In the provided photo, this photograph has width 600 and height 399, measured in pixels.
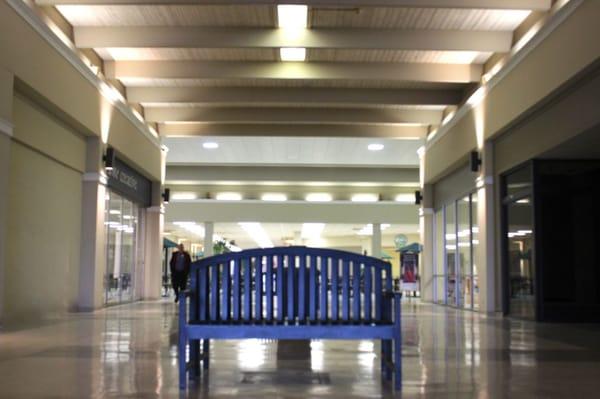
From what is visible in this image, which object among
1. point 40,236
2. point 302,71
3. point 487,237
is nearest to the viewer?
point 40,236

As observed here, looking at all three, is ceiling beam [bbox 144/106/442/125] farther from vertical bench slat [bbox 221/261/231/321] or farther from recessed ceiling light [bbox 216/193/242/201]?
vertical bench slat [bbox 221/261/231/321]

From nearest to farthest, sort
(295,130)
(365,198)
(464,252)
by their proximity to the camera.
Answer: (464,252) → (295,130) → (365,198)

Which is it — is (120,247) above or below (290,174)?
below

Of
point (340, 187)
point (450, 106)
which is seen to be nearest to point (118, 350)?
point (450, 106)

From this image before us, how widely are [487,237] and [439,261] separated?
241 inches

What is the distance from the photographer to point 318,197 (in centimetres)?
2775

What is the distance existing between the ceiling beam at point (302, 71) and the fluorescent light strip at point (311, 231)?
1895 cm

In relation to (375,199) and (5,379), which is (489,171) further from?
(375,199)

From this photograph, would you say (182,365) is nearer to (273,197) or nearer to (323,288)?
(323,288)

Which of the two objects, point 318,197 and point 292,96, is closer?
point 292,96

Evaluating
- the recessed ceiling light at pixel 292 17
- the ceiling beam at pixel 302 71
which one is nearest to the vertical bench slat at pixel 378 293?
the recessed ceiling light at pixel 292 17

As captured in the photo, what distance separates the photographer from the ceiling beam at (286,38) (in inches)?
441

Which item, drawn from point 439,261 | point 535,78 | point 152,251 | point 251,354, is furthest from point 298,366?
point 152,251

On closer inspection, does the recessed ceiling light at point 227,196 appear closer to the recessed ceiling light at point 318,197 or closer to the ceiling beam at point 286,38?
the recessed ceiling light at point 318,197
